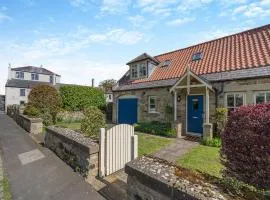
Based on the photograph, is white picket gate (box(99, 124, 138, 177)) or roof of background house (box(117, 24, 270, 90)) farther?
roof of background house (box(117, 24, 270, 90))

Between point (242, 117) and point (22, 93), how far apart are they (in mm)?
47903

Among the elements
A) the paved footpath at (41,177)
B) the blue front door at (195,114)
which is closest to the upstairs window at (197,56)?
the blue front door at (195,114)

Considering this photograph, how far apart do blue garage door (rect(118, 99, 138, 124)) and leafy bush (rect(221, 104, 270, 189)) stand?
44.4ft

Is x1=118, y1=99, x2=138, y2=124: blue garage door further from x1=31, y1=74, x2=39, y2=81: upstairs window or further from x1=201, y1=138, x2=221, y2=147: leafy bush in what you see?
x1=31, y1=74, x2=39, y2=81: upstairs window

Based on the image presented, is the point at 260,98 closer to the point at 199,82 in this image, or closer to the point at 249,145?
the point at 199,82

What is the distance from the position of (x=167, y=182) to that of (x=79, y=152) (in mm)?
3651

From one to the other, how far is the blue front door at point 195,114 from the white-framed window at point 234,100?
162 centimetres

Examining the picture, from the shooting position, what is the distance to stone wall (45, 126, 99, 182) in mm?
5316

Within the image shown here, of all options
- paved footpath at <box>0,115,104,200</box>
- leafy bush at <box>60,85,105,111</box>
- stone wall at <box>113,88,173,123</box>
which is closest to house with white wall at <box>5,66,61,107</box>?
leafy bush at <box>60,85,105,111</box>

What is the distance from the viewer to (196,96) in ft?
41.2

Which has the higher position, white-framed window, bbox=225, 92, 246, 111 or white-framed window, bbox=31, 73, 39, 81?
white-framed window, bbox=31, 73, 39, 81

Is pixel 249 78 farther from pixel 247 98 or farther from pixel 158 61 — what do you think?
pixel 158 61

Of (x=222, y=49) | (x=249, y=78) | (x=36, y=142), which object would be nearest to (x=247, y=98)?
(x=249, y=78)

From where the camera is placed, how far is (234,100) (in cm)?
1099
